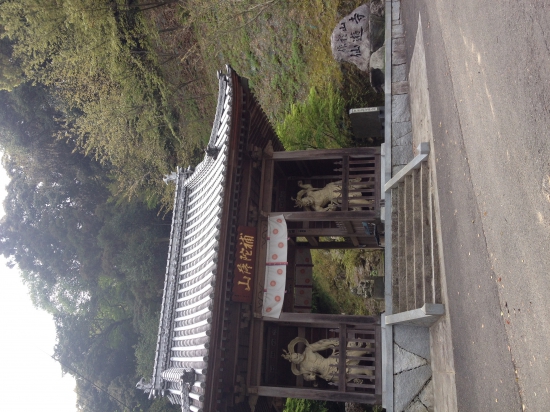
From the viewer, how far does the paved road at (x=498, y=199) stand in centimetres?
422

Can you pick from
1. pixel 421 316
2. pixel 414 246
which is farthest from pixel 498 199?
pixel 414 246

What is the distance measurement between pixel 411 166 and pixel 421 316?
291 centimetres

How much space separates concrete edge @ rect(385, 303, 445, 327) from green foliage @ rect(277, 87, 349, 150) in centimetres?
771

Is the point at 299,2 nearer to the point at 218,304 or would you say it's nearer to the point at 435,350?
the point at 218,304

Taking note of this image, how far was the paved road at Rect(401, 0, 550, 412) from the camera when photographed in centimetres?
422

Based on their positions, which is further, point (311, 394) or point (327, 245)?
point (327, 245)

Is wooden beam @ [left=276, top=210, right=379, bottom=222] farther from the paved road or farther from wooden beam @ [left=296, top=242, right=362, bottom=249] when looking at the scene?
the paved road

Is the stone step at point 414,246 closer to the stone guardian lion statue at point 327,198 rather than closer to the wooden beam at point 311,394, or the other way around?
the stone guardian lion statue at point 327,198

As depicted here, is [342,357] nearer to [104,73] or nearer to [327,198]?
[327,198]

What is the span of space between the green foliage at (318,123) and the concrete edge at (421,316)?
7708 millimetres

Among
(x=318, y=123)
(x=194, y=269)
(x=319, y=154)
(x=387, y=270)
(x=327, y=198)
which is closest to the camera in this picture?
(x=387, y=270)

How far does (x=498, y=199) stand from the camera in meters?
5.16

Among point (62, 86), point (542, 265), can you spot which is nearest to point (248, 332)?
point (542, 265)

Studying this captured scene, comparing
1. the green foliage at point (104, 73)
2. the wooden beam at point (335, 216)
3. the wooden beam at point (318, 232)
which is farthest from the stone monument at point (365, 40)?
the green foliage at point (104, 73)
